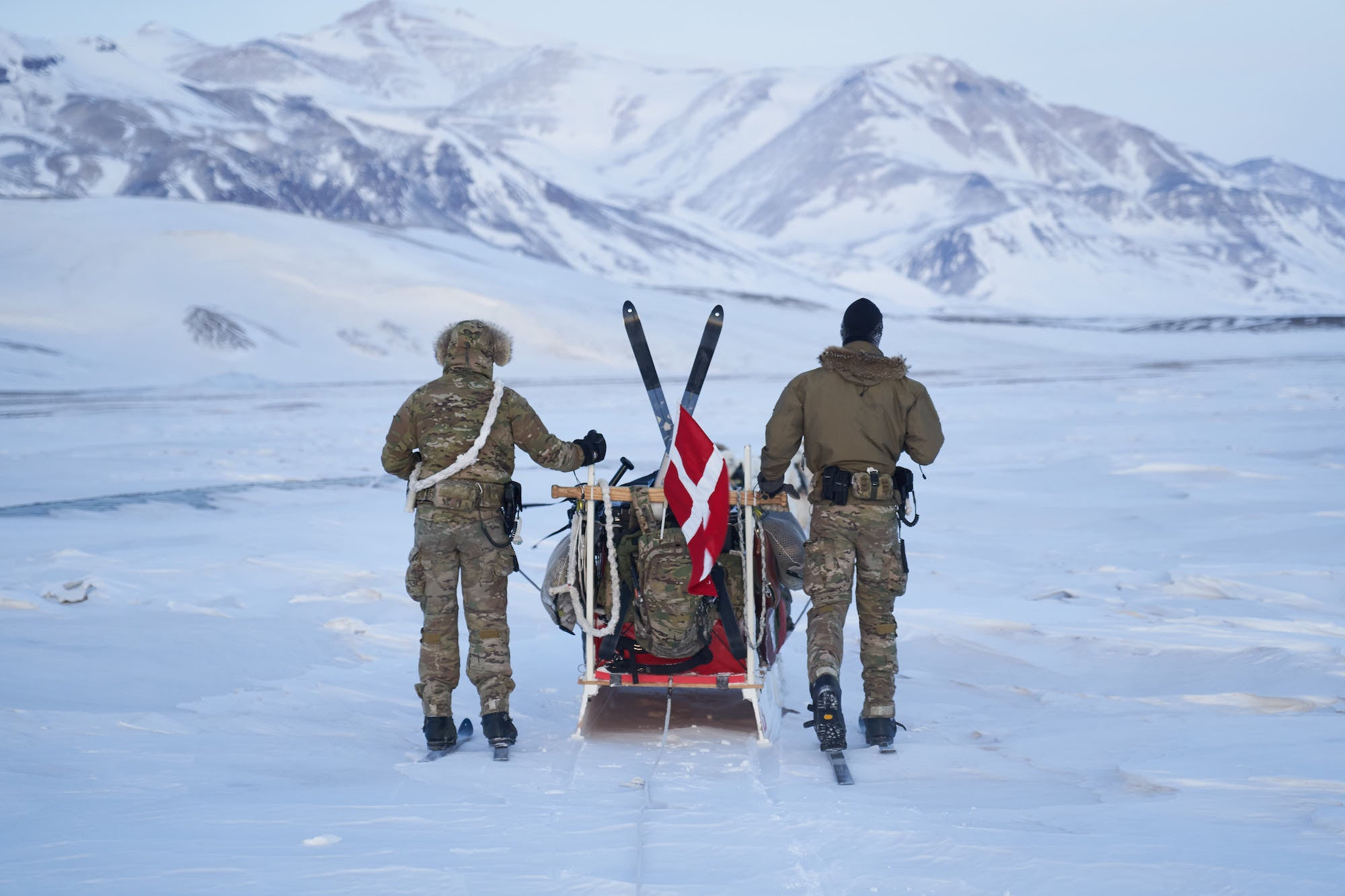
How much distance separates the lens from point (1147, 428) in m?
19.6

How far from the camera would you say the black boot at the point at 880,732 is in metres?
4.96

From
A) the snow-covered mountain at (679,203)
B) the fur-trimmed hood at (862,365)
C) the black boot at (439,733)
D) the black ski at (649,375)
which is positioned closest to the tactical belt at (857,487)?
the fur-trimmed hood at (862,365)

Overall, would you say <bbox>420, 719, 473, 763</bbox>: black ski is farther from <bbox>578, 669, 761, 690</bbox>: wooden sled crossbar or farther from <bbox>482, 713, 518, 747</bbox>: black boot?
<bbox>578, 669, 761, 690</bbox>: wooden sled crossbar

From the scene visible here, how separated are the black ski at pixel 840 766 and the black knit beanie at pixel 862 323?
166 centimetres

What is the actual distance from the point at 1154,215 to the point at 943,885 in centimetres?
18795

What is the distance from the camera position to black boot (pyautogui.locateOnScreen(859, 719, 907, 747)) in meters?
4.96

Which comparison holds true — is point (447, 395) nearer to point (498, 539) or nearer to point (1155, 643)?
point (498, 539)

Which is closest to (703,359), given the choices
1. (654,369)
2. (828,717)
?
(654,369)

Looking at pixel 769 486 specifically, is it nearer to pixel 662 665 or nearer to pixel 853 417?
pixel 853 417

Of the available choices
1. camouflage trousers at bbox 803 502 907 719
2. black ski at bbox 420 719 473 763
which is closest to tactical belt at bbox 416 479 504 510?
black ski at bbox 420 719 473 763

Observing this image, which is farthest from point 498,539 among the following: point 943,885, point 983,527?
point 983,527

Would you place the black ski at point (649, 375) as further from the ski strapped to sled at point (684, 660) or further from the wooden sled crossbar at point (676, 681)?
the wooden sled crossbar at point (676, 681)

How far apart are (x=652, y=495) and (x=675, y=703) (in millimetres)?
1376

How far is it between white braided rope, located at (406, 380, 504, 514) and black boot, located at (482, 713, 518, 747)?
0.91m
